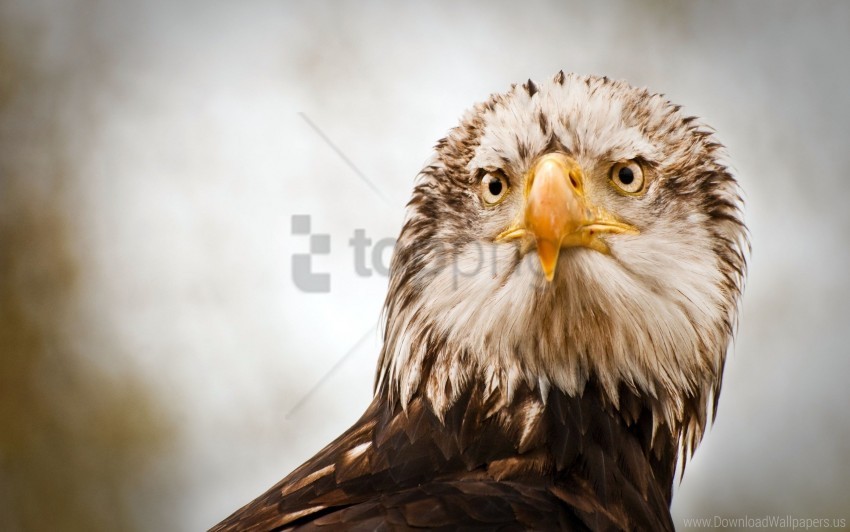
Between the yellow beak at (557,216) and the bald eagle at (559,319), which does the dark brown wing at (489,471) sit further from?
the yellow beak at (557,216)

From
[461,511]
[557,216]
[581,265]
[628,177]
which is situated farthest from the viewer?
[628,177]

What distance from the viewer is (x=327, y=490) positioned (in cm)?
229

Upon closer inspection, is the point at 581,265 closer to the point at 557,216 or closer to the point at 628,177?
the point at 557,216

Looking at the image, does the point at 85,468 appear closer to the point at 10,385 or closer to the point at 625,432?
the point at 10,385

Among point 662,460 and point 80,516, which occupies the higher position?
point 662,460

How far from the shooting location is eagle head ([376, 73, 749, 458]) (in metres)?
2.40

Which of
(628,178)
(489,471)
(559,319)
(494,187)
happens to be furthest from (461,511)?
(628,178)

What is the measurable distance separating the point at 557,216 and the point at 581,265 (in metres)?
0.19

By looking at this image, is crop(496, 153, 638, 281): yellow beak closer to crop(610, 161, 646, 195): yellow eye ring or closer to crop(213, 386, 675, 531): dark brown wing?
crop(610, 161, 646, 195): yellow eye ring

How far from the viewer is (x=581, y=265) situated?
2377 millimetres

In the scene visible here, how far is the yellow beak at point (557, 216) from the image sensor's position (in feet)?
7.39

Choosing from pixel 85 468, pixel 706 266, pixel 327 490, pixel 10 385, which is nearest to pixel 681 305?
pixel 706 266

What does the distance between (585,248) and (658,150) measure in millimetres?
412

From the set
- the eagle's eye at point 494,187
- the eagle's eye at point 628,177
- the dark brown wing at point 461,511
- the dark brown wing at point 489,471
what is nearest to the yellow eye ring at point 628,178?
the eagle's eye at point 628,177
